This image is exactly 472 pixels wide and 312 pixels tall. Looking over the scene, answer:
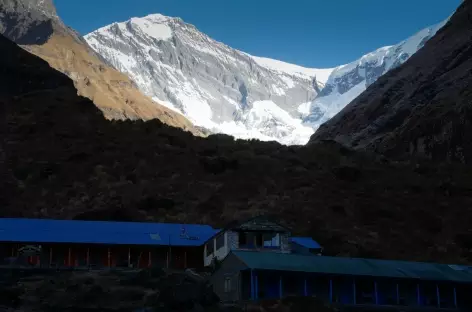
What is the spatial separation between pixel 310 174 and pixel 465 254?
80.8 feet

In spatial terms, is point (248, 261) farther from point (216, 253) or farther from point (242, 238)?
point (216, 253)

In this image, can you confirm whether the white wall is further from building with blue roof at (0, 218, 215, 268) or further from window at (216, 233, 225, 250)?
building with blue roof at (0, 218, 215, 268)

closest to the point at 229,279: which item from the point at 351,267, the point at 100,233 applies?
the point at 351,267

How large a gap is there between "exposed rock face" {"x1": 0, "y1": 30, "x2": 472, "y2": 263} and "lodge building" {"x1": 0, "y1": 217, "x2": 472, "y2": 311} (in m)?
11.8

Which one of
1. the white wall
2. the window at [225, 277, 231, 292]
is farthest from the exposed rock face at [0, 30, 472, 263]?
the window at [225, 277, 231, 292]

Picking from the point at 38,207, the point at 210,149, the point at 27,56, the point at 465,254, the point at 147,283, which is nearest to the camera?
the point at 147,283

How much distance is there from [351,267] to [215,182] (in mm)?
38185

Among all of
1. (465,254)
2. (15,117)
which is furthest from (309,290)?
(15,117)

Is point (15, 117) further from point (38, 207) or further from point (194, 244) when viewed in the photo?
point (194, 244)

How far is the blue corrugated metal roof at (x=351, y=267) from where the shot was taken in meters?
37.8

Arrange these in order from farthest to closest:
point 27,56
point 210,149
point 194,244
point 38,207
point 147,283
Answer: point 27,56, point 210,149, point 38,207, point 194,244, point 147,283

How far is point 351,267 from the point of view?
39750 mm

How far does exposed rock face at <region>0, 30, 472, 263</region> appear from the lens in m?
64.9

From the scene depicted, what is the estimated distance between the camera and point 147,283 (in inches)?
1489
